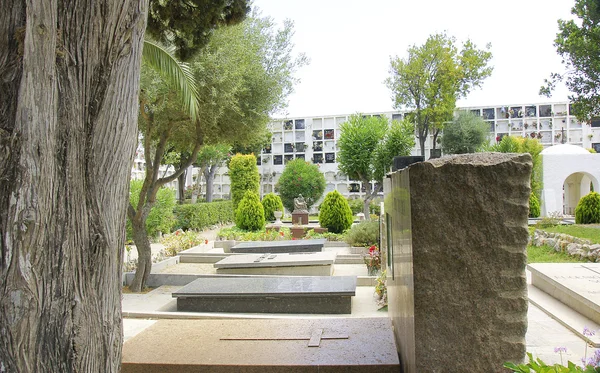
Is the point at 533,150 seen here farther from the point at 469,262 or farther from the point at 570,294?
the point at 469,262

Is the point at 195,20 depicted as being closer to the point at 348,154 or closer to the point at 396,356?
the point at 396,356

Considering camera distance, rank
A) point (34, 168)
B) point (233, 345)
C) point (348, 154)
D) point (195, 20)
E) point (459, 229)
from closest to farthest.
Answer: point (34, 168) < point (459, 229) < point (233, 345) < point (195, 20) < point (348, 154)

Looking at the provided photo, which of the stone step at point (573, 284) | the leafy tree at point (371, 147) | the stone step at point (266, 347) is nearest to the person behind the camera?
the stone step at point (266, 347)

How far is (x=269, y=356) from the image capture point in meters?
3.72

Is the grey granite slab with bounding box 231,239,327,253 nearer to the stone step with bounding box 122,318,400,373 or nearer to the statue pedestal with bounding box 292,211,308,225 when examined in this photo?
the stone step with bounding box 122,318,400,373

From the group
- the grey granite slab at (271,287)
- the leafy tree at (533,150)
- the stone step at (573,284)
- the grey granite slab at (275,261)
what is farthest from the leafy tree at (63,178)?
the leafy tree at (533,150)

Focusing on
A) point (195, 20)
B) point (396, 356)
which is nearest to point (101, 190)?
point (396, 356)

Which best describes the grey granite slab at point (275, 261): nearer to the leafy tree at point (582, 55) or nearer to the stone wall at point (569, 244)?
the stone wall at point (569, 244)

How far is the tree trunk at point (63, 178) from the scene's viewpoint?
7.22 feet

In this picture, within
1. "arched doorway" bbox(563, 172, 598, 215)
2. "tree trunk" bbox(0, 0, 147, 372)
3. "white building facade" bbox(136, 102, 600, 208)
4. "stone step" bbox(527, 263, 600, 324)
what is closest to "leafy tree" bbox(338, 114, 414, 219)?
"white building facade" bbox(136, 102, 600, 208)

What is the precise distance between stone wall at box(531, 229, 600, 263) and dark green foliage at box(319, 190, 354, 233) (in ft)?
18.4

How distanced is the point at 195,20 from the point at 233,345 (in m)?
4.04

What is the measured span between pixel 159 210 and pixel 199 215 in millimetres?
3739

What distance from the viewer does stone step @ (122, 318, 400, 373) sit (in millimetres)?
3551
